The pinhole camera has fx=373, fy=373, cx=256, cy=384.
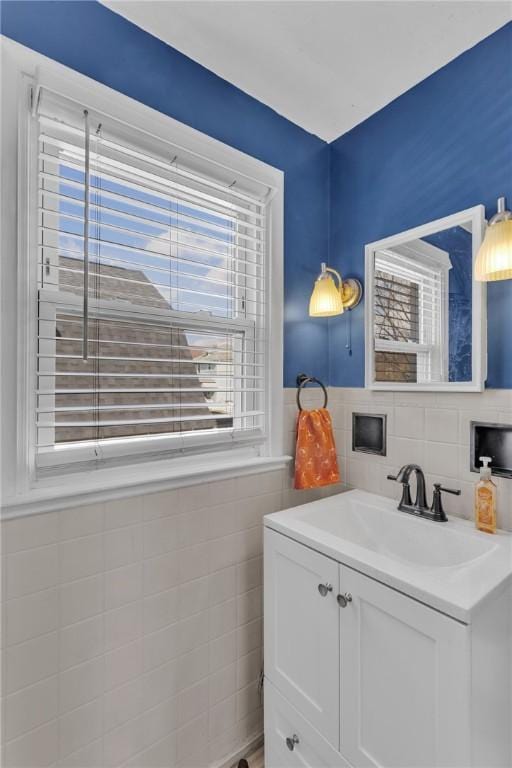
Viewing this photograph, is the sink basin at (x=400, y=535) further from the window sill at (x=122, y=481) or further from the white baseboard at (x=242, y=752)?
the white baseboard at (x=242, y=752)

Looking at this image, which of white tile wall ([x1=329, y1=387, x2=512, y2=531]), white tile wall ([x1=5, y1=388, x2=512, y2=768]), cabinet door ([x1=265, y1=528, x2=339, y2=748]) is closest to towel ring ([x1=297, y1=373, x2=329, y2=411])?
white tile wall ([x1=5, y1=388, x2=512, y2=768])

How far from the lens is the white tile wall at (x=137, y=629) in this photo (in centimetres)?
98

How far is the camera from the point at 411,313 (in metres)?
1.45

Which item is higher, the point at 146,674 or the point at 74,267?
the point at 74,267

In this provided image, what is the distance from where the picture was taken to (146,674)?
3.86 ft

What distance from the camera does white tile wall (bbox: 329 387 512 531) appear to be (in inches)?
48.0

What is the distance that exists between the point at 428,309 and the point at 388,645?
1.08 meters

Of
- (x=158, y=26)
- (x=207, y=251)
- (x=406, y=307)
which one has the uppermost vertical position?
(x=158, y=26)

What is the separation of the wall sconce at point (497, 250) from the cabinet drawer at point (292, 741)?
1441 mm

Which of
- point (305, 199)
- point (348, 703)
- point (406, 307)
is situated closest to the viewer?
point (348, 703)

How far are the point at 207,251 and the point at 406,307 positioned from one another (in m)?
0.80

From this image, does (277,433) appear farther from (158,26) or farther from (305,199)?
(158,26)

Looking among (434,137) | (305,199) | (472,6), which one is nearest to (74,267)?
(305,199)

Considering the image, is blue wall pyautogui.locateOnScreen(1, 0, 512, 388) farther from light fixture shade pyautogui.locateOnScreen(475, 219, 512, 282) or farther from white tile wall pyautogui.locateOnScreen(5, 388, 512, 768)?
white tile wall pyautogui.locateOnScreen(5, 388, 512, 768)
